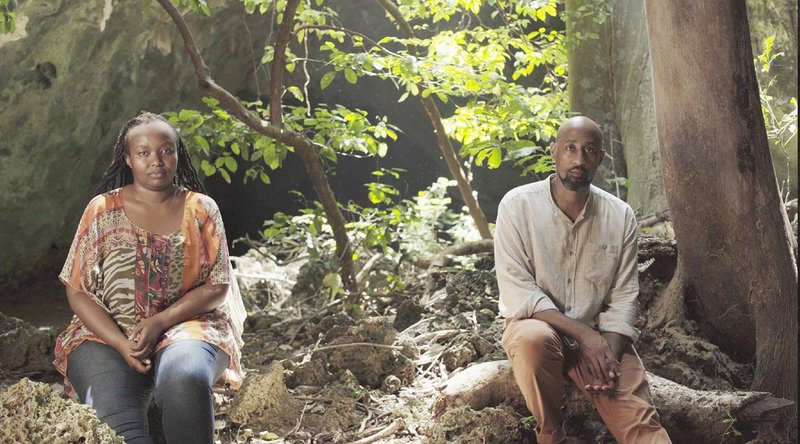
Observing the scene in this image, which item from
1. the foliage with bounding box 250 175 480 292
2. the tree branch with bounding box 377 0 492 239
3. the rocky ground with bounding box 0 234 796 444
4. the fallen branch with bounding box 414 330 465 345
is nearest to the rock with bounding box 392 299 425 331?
the rocky ground with bounding box 0 234 796 444

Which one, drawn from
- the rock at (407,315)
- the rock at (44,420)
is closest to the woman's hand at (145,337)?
the rock at (44,420)

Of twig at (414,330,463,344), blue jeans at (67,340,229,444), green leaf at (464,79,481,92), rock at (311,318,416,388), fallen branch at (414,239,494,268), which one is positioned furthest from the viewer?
fallen branch at (414,239,494,268)

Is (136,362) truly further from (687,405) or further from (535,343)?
(687,405)

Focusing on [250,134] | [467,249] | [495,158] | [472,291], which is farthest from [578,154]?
[467,249]

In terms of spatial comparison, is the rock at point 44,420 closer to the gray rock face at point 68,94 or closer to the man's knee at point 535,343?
the man's knee at point 535,343

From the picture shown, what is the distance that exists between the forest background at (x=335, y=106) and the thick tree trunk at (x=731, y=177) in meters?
0.06

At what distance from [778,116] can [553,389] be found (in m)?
4.89

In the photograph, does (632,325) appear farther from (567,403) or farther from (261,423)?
(261,423)

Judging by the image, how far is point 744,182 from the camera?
408 cm

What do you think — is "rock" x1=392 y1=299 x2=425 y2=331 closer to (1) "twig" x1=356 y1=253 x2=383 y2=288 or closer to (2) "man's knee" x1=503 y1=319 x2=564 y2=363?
(1) "twig" x1=356 y1=253 x2=383 y2=288

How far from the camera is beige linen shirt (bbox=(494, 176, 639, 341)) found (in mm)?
3398

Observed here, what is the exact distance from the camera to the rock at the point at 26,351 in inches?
166

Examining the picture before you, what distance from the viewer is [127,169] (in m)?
3.49

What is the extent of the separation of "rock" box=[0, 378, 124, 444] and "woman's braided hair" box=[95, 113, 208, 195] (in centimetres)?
99
